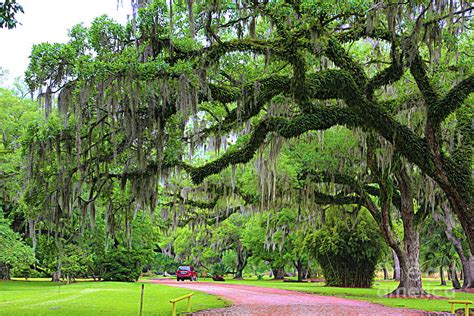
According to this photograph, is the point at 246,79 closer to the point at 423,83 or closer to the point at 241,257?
the point at 423,83

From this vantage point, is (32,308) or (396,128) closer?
(396,128)

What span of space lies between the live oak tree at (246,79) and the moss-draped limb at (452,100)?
2cm

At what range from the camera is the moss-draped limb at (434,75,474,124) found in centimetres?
1105

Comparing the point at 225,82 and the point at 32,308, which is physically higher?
the point at 225,82

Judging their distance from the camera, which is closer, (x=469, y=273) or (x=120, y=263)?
(x=469, y=273)

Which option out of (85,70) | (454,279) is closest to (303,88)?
(85,70)

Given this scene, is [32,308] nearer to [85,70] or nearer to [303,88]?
[85,70]

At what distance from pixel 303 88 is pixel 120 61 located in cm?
403

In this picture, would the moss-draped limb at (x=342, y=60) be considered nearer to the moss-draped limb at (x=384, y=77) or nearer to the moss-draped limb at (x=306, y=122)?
the moss-draped limb at (x=384, y=77)

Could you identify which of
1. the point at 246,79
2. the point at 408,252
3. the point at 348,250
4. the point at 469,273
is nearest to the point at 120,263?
the point at 348,250

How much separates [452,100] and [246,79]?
5.44 m

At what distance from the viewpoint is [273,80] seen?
37.9ft

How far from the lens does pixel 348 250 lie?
27766 millimetres

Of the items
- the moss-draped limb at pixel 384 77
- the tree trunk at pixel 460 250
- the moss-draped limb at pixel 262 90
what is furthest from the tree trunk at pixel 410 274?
the moss-draped limb at pixel 262 90
